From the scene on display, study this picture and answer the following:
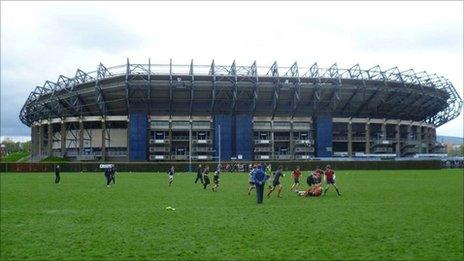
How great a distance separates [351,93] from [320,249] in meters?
83.1

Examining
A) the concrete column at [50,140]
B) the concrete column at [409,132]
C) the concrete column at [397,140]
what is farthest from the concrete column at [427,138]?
the concrete column at [50,140]

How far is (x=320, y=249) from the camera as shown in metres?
11.6

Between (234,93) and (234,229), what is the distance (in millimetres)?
74229

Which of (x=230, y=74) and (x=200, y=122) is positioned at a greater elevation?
(x=230, y=74)

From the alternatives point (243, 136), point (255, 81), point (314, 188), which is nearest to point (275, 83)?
point (255, 81)

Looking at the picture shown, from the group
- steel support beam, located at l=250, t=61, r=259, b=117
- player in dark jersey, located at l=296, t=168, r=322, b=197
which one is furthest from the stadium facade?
player in dark jersey, located at l=296, t=168, r=322, b=197

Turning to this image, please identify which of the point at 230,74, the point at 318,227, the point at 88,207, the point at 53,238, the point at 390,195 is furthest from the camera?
the point at 230,74

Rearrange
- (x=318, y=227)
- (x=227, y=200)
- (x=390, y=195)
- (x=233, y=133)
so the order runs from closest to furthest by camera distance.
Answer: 1. (x=318, y=227)
2. (x=227, y=200)
3. (x=390, y=195)
4. (x=233, y=133)

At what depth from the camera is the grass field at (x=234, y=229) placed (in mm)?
11312

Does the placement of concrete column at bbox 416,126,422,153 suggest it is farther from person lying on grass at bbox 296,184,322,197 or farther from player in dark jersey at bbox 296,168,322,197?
person lying on grass at bbox 296,184,322,197

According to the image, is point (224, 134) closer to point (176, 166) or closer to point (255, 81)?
point (255, 81)

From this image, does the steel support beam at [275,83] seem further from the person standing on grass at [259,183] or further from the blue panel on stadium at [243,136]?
the person standing on grass at [259,183]

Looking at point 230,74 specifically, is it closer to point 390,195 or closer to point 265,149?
point 265,149

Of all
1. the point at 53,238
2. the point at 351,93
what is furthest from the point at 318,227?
the point at 351,93
